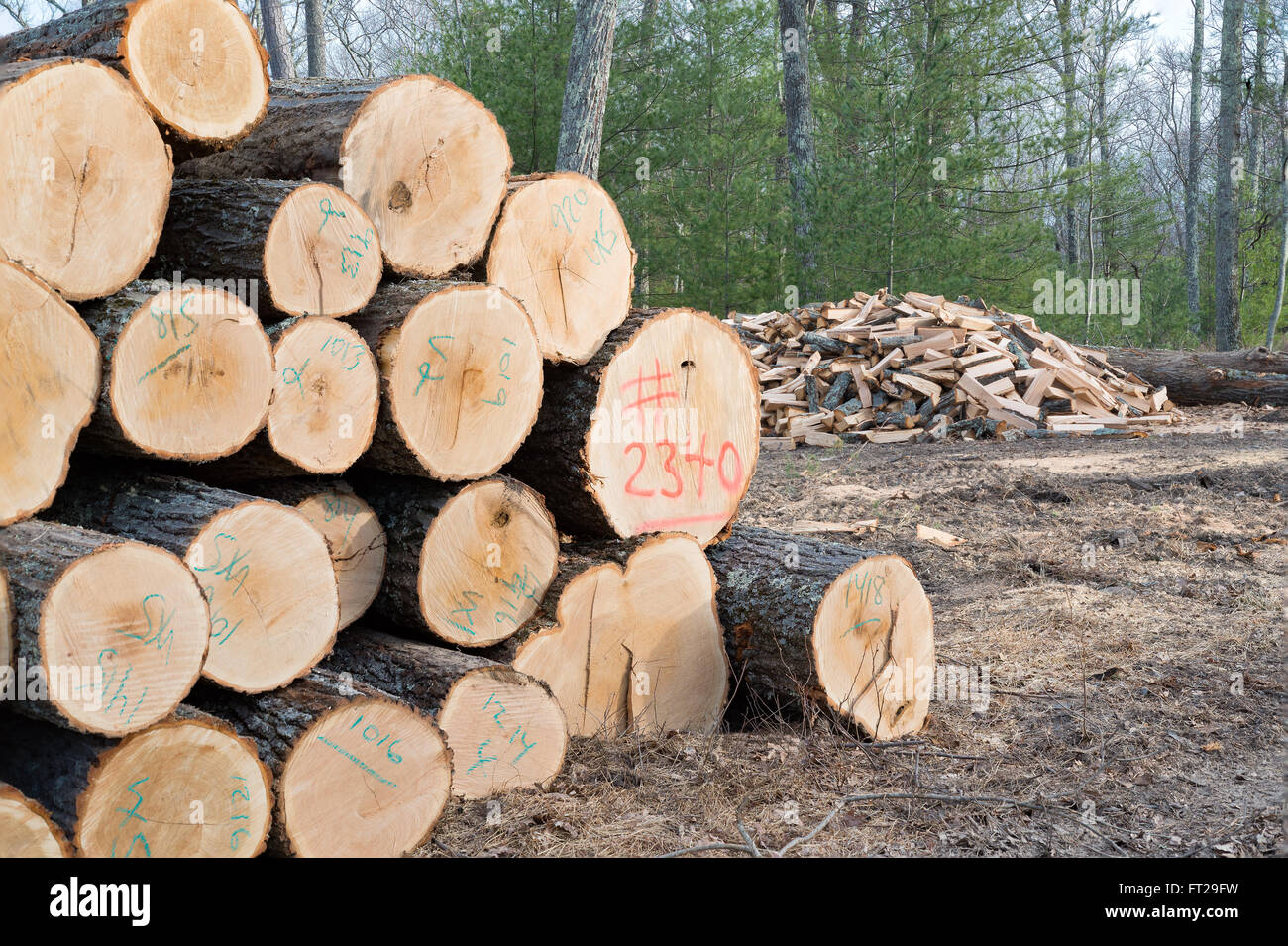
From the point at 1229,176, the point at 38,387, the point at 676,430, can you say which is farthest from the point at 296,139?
the point at 1229,176

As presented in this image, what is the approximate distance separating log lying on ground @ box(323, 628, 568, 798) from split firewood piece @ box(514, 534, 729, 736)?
20 centimetres

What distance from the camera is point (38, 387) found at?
246cm

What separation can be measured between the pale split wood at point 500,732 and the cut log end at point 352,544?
18.3 inches

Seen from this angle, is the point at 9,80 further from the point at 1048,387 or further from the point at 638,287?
the point at 638,287

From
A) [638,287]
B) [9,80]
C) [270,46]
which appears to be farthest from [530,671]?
[638,287]


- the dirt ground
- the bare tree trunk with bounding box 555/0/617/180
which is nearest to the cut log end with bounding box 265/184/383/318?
the dirt ground

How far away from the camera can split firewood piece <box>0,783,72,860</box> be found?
2.14 metres

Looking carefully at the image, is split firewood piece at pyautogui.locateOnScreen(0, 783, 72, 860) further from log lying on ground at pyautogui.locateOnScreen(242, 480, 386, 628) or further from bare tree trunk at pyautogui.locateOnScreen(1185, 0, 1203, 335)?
bare tree trunk at pyautogui.locateOnScreen(1185, 0, 1203, 335)

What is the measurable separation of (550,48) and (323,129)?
1120 cm

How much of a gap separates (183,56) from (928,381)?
9328 mm

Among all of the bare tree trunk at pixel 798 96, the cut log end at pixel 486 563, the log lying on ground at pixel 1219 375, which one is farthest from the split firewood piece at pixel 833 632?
Result: the bare tree trunk at pixel 798 96

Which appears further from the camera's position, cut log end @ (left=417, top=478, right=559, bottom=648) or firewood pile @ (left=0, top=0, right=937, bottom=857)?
cut log end @ (left=417, top=478, right=559, bottom=648)

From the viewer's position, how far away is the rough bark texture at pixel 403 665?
3029 millimetres

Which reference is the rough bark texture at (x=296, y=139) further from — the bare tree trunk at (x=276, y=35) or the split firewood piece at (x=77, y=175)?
the bare tree trunk at (x=276, y=35)
